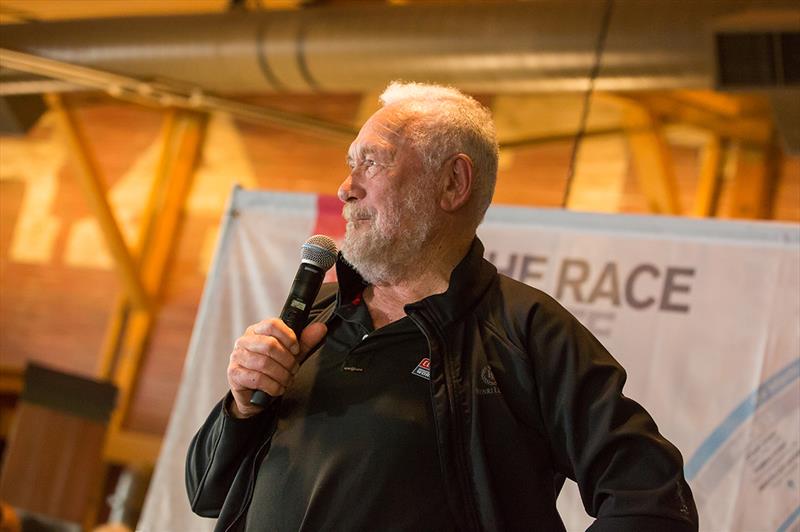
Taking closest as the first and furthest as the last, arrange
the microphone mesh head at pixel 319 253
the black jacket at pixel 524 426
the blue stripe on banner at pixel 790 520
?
the black jacket at pixel 524 426 < the microphone mesh head at pixel 319 253 < the blue stripe on banner at pixel 790 520

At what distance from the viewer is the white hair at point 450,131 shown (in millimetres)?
1834

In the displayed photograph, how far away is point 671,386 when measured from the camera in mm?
2730

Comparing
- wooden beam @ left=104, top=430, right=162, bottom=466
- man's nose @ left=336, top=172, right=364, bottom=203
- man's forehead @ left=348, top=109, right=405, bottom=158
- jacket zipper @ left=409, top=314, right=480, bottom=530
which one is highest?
man's forehead @ left=348, top=109, right=405, bottom=158

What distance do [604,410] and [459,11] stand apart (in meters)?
3.32

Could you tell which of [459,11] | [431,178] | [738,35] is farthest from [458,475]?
[459,11]

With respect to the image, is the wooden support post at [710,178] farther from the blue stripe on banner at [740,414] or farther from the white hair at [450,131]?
the white hair at [450,131]

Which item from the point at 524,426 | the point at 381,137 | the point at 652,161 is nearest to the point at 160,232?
the point at 652,161

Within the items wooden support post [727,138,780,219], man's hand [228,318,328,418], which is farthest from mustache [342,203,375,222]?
wooden support post [727,138,780,219]

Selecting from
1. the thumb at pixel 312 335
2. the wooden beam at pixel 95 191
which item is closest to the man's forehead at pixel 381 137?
the thumb at pixel 312 335

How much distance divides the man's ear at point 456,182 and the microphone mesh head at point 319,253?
0.66 feet

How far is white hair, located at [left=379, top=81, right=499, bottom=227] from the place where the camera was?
183 cm

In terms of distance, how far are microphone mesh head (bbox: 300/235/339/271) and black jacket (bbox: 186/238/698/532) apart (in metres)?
0.17

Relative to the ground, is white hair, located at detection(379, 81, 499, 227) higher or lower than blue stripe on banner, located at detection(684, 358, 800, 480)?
higher

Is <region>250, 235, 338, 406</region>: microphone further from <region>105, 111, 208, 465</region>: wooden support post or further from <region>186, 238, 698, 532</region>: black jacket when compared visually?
<region>105, 111, 208, 465</region>: wooden support post
